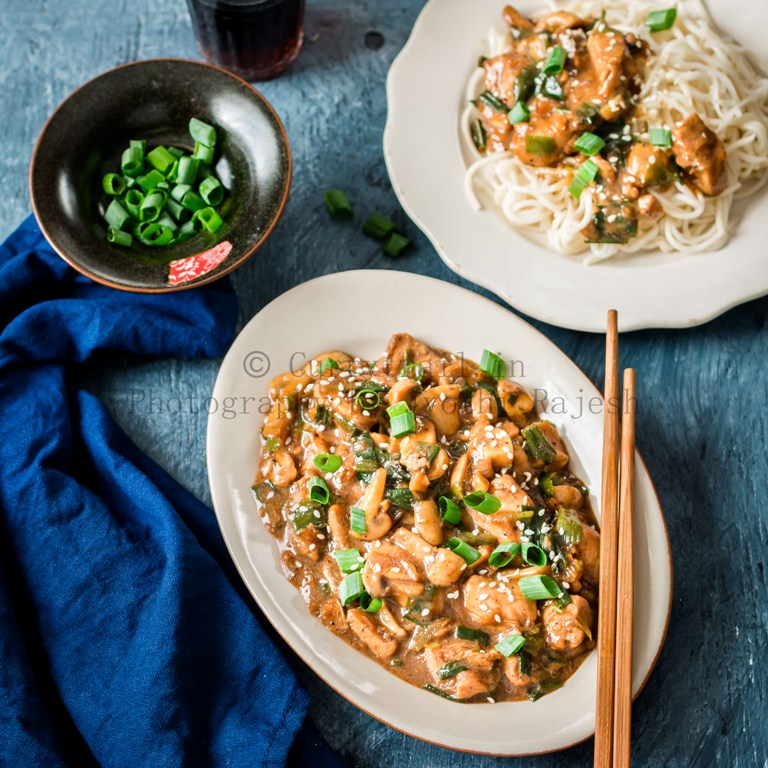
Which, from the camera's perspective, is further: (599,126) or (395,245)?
(395,245)

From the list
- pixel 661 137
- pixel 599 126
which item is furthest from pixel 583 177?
pixel 661 137

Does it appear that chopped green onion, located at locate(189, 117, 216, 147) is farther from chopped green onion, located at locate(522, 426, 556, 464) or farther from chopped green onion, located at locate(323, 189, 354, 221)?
chopped green onion, located at locate(522, 426, 556, 464)

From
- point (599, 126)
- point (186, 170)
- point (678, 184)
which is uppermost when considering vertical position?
point (599, 126)

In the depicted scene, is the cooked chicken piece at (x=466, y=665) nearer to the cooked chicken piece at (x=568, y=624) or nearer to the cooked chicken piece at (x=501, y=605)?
the cooked chicken piece at (x=501, y=605)

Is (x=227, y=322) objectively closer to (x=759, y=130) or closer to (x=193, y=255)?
(x=193, y=255)

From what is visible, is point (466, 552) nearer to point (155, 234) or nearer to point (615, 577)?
point (615, 577)

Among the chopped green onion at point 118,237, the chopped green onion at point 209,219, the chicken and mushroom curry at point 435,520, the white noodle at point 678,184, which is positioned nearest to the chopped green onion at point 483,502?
the chicken and mushroom curry at point 435,520

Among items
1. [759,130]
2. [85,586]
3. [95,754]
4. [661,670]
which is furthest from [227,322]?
[759,130]
